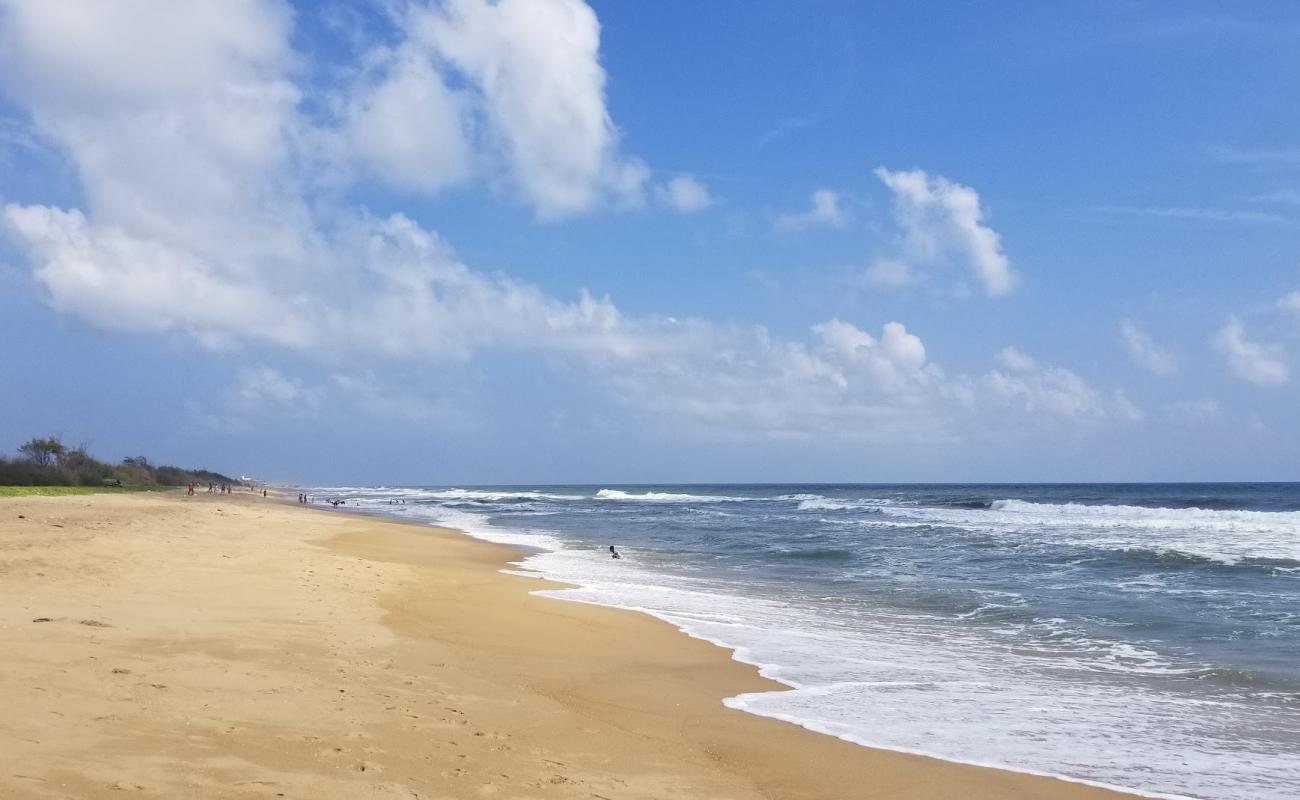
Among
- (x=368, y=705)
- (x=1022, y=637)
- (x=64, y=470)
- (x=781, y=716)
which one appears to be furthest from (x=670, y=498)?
(x=368, y=705)

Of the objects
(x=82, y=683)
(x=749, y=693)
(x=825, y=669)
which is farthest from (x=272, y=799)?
(x=825, y=669)

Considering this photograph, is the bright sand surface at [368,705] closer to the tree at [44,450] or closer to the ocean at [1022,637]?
the ocean at [1022,637]

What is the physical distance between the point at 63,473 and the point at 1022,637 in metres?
52.3

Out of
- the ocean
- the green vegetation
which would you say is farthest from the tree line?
the ocean

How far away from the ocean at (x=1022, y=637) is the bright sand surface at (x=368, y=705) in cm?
71

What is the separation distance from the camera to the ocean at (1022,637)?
6.81 meters

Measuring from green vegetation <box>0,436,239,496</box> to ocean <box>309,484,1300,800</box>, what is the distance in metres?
32.4

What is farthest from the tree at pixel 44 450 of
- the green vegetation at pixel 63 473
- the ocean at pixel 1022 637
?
the ocean at pixel 1022 637

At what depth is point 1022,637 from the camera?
12047mm

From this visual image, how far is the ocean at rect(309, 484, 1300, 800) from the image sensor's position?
6.81 metres

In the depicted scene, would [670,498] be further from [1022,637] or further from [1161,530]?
[1022,637]

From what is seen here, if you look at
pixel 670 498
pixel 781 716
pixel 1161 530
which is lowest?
pixel 670 498

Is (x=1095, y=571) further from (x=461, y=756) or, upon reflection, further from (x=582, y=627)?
(x=461, y=756)

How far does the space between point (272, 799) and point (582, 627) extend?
745 cm
